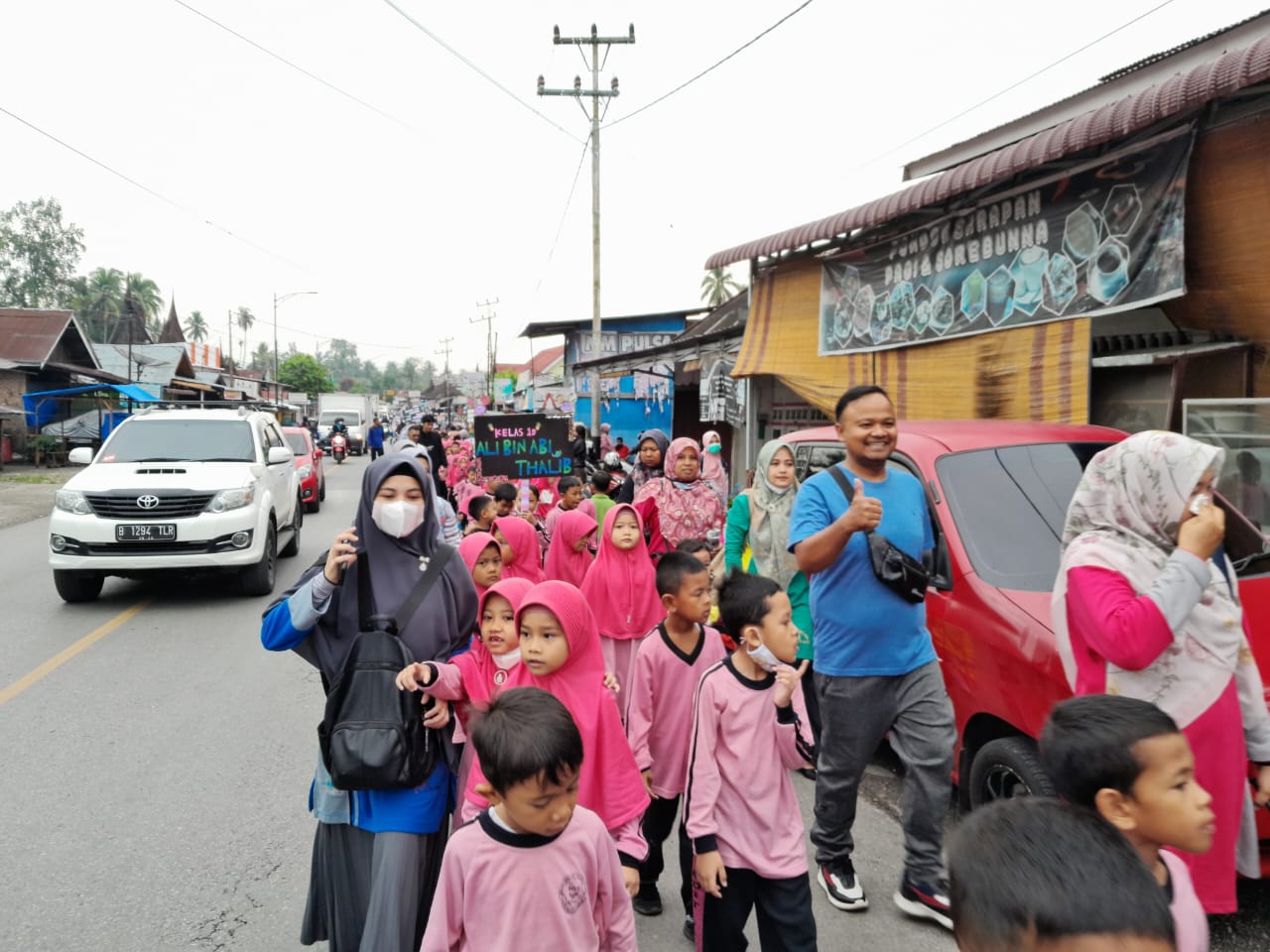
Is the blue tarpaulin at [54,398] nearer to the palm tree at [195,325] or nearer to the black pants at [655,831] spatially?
the black pants at [655,831]

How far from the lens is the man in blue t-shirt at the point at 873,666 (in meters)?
3.04

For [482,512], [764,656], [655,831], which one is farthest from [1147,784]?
[482,512]

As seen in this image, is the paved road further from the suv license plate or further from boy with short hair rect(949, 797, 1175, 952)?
boy with short hair rect(949, 797, 1175, 952)

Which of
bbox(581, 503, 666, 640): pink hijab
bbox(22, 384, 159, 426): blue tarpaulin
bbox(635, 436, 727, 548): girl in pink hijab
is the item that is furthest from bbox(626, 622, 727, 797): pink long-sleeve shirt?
bbox(22, 384, 159, 426): blue tarpaulin

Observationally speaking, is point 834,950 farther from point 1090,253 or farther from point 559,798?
point 1090,253

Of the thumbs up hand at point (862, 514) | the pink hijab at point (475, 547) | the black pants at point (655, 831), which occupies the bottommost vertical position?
the black pants at point (655, 831)

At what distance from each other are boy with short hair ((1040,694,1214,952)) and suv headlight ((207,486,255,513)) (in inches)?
311

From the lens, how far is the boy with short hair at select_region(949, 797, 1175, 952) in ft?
3.60

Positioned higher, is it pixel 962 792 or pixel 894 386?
pixel 894 386

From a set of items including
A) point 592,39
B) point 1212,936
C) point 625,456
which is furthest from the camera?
point 592,39

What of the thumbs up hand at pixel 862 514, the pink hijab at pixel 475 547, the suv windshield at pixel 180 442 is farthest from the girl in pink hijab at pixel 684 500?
the suv windshield at pixel 180 442

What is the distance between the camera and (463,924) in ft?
6.11

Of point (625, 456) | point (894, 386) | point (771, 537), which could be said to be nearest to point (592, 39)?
point (625, 456)

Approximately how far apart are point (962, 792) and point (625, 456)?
13454 millimetres
